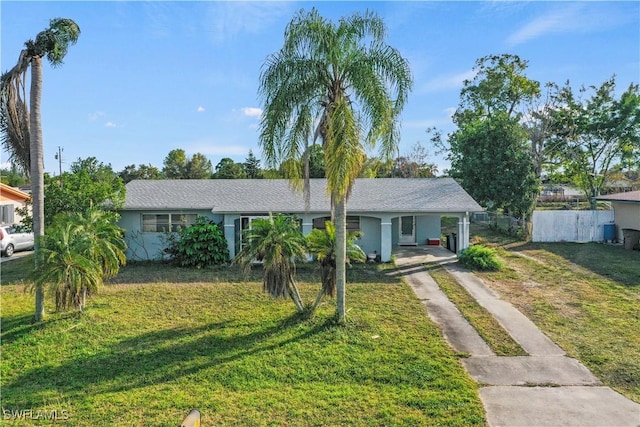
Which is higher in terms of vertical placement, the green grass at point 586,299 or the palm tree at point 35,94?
the palm tree at point 35,94

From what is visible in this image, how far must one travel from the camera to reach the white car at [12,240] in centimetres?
1948

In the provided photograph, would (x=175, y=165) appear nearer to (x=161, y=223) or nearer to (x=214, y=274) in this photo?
(x=161, y=223)

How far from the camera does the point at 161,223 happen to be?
17.8m

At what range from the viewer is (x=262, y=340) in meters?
8.59

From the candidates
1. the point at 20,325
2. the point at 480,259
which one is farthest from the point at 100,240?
the point at 480,259

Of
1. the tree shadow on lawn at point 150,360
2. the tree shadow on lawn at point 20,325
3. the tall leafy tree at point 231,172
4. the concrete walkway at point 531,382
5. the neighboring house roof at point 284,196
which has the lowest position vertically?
the concrete walkway at point 531,382

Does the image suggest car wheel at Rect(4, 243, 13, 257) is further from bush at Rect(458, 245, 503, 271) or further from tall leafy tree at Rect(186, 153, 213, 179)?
tall leafy tree at Rect(186, 153, 213, 179)

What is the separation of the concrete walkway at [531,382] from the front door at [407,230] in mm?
10078

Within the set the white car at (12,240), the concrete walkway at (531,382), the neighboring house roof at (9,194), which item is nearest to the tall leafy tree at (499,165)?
the concrete walkway at (531,382)

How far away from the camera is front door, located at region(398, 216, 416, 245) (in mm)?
21047

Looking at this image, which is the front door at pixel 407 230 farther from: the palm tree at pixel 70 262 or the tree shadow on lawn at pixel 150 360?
the palm tree at pixel 70 262

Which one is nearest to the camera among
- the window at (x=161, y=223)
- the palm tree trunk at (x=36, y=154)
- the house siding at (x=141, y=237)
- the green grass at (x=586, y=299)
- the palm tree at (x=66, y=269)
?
the green grass at (x=586, y=299)

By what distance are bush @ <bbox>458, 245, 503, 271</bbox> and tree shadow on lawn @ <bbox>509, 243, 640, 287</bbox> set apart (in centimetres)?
317

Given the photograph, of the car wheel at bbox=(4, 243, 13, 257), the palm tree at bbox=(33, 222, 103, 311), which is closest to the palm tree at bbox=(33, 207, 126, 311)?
the palm tree at bbox=(33, 222, 103, 311)
